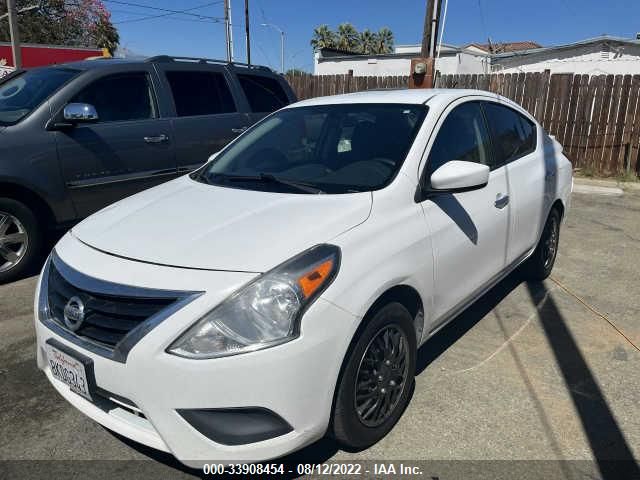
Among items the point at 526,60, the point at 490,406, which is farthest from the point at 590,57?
the point at 490,406

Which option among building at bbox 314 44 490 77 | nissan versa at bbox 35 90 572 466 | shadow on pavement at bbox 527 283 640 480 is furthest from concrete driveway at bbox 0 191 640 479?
building at bbox 314 44 490 77

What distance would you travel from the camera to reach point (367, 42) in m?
53.1

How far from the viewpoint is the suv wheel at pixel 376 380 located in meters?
2.23

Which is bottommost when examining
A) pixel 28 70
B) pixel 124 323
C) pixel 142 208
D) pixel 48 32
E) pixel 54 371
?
pixel 54 371

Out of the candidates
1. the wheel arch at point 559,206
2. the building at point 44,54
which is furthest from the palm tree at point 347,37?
the wheel arch at point 559,206

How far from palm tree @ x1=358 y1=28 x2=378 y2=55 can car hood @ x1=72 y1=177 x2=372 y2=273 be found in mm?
53713

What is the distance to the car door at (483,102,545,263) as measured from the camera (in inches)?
147

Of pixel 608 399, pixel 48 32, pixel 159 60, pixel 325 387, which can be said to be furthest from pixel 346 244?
pixel 48 32

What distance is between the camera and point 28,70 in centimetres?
547

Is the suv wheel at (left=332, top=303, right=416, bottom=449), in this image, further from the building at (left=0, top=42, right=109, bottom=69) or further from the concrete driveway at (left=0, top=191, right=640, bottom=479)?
the building at (left=0, top=42, right=109, bottom=69)

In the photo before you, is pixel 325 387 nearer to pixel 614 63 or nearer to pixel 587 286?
pixel 587 286

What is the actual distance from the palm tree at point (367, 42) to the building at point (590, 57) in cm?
2991

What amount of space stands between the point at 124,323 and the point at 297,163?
1.54 meters

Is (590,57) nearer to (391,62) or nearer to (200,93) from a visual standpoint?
(391,62)
